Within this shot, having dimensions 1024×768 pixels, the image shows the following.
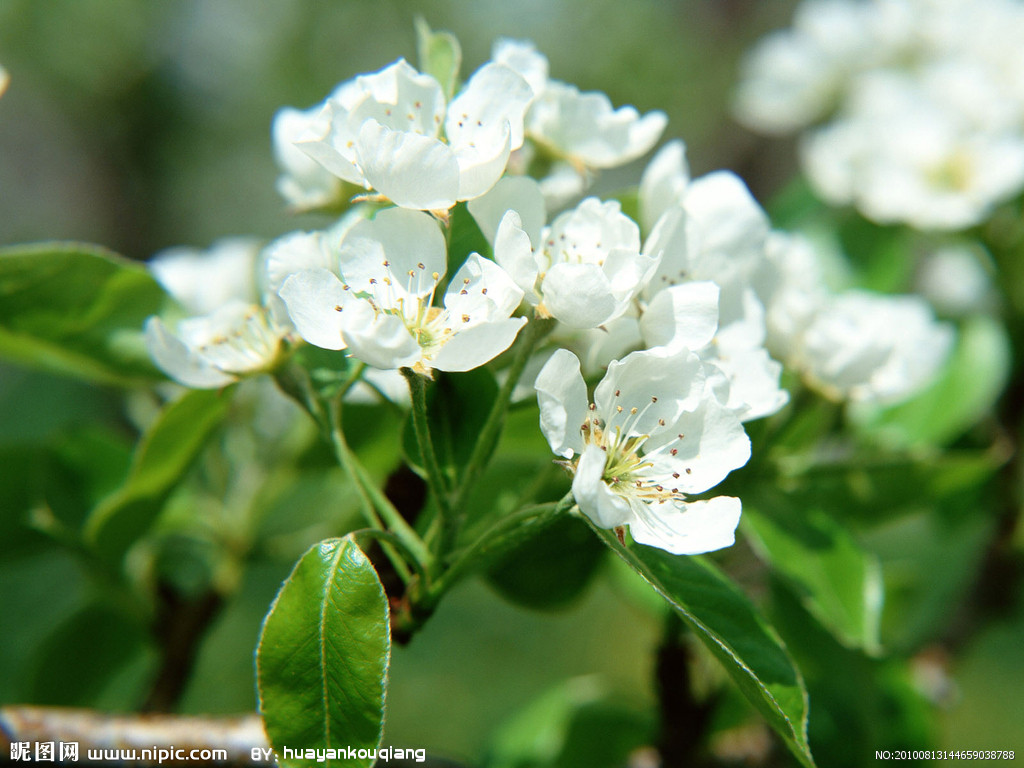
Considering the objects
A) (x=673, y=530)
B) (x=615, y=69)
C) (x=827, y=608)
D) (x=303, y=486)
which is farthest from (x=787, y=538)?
(x=615, y=69)

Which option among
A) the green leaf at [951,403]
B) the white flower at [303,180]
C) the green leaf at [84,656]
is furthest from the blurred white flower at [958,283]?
the green leaf at [84,656]

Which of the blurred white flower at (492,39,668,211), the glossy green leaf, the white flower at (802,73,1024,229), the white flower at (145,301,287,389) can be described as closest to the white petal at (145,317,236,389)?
the white flower at (145,301,287,389)

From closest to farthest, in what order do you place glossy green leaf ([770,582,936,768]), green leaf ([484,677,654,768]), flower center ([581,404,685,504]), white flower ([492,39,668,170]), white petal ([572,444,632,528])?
1. white petal ([572,444,632,528])
2. flower center ([581,404,685,504])
3. white flower ([492,39,668,170])
4. glossy green leaf ([770,582,936,768])
5. green leaf ([484,677,654,768])

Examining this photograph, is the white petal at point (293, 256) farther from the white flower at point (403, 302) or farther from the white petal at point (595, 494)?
the white petal at point (595, 494)

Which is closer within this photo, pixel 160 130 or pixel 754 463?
pixel 754 463

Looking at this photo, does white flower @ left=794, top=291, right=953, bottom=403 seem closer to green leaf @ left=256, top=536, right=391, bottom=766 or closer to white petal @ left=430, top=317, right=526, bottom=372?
white petal @ left=430, top=317, right=526, bottom=372

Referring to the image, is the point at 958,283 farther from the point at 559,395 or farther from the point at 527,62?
the point at 559,395

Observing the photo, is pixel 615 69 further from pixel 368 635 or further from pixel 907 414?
pixel 368 635
